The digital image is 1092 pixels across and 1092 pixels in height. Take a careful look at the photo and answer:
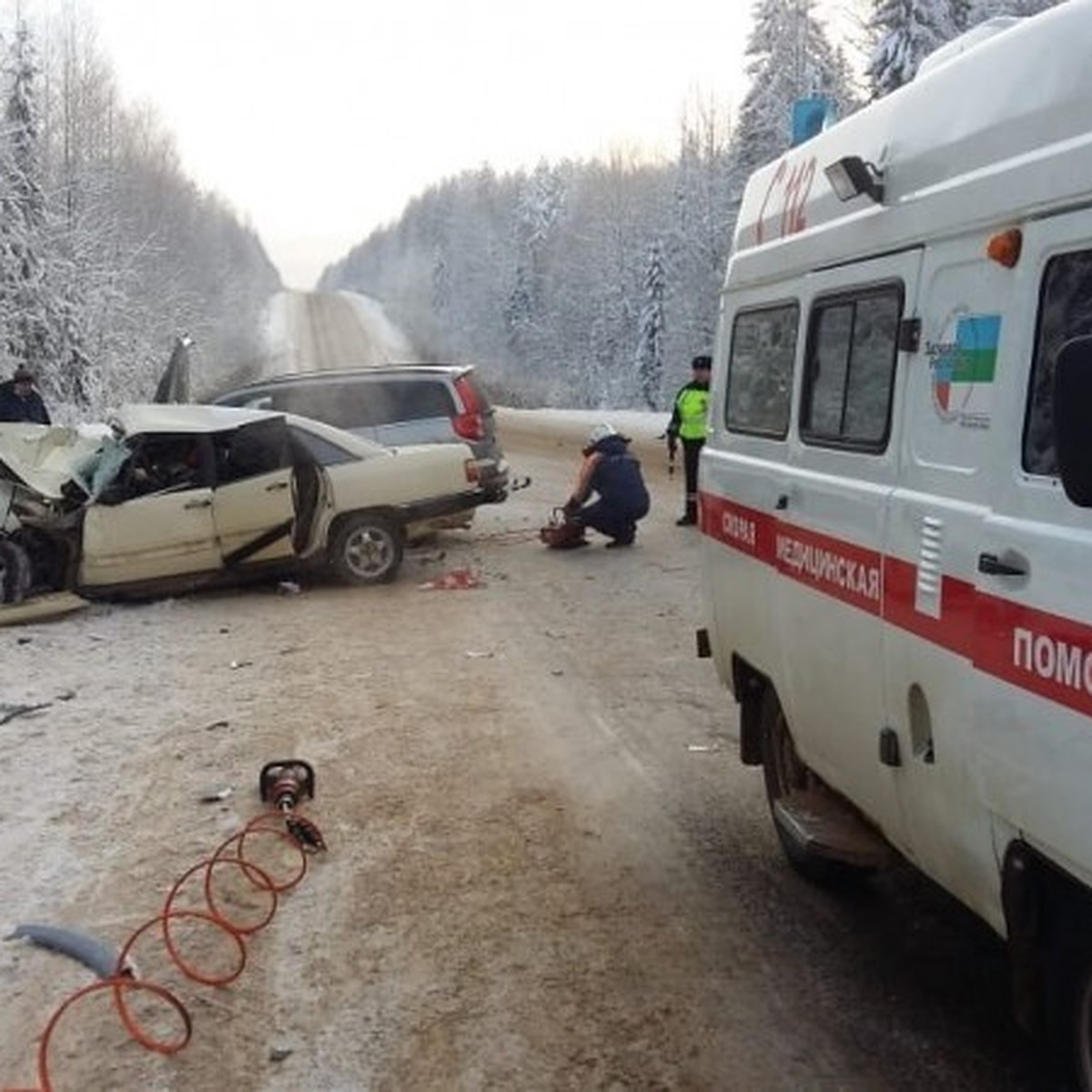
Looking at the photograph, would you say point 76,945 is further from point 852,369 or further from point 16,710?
point 16,710

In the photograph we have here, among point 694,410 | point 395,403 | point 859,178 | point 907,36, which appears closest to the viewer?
point 859,178

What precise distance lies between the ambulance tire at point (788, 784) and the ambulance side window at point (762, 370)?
1.08 metres

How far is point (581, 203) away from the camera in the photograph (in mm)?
87250

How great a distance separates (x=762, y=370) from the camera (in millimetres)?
5348

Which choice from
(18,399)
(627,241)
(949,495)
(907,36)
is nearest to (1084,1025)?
(949,495)

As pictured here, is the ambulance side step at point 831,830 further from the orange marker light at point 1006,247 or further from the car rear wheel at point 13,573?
the car rear wheel at point 13,573

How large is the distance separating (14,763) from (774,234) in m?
4.62

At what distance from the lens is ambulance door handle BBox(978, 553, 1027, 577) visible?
292 centimetres

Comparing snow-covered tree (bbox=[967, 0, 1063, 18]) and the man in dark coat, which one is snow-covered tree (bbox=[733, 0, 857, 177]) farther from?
the man in dark coat

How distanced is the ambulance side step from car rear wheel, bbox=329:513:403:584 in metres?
7.50

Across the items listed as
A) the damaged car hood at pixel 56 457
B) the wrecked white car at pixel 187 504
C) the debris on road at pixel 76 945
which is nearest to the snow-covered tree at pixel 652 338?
the wrecked white car at pixel 187 504

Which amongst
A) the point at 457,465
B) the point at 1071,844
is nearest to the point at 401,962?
the point at 1071,844

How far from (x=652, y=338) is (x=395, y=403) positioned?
159 feet

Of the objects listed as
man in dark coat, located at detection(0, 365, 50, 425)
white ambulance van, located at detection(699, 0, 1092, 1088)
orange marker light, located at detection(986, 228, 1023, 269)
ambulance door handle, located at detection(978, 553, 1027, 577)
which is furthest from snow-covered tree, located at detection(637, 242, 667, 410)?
ambulance door handle, located at detection(978, 553, 1027, 577)
